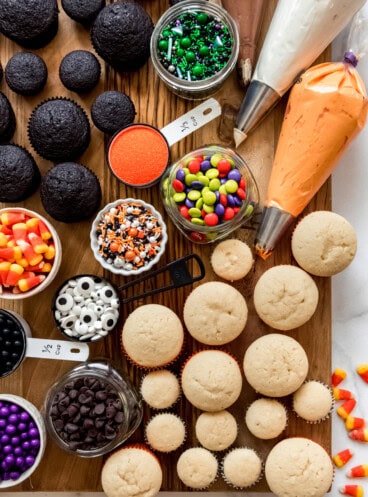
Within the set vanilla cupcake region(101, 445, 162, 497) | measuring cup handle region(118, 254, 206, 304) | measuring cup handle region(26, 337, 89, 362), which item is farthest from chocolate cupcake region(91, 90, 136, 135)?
vanilla cupcake region(101, 445, 162, 497)

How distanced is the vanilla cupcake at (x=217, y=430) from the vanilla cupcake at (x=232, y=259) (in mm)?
451

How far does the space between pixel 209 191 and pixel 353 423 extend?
3.19 ft

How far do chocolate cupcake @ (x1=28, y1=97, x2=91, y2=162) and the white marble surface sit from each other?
0.90 metres

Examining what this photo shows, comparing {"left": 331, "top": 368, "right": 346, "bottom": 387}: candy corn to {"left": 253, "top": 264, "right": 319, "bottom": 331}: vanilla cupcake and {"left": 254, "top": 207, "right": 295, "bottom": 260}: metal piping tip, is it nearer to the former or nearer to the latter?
{"left": 253, "top": 264, "right": 319, "bottom": 331}: vanilla cupcake

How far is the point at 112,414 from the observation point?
1821 millimetres

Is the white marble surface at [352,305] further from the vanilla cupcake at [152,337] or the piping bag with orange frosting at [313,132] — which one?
the vanilla cupcake at [152,337]

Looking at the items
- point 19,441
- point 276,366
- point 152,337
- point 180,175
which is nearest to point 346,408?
point 276,366

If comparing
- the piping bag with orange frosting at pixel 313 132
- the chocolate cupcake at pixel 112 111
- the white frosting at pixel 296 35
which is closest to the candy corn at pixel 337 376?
the piping bag with orange frosting at pixel 313 132

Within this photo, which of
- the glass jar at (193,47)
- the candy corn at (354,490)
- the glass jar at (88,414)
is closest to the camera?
the glass jar at (88,414)

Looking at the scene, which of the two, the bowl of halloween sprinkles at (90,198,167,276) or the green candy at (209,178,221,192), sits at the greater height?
the green candy at (209,178,221,192)

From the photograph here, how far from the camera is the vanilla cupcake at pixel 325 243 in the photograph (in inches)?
75.2

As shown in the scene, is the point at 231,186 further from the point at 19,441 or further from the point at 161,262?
the point at 19,441

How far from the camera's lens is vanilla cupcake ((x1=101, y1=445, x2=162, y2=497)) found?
1877mm

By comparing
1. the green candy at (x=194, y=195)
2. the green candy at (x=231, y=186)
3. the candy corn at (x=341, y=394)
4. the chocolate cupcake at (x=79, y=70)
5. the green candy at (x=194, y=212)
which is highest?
the chocolate cupcake at (x=79, y=70)
